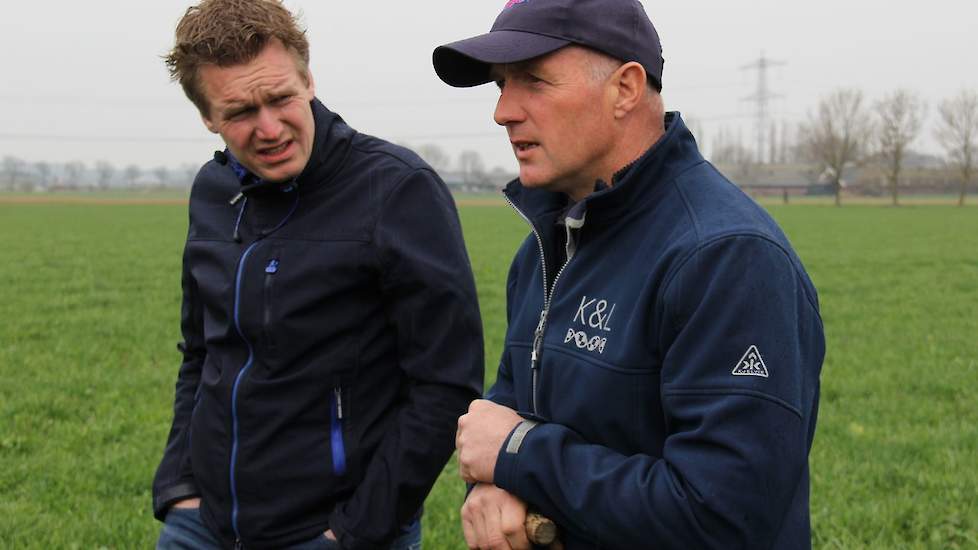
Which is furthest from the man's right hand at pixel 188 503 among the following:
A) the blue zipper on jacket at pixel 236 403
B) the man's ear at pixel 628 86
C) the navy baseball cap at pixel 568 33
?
the man's ear at pixel 628 86

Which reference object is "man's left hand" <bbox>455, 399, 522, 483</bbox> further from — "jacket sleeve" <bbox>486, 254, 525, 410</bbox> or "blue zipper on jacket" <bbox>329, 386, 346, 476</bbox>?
"blue zipper on jacket" <bbox>329, 386, 346, 476</bbox>

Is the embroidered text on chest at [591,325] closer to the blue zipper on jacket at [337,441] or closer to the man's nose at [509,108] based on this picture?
the man's nose at [509,108]

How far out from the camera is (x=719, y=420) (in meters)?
1.61

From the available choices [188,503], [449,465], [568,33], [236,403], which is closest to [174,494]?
[188,503]

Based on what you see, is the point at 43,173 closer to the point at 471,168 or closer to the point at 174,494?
the point at 471,168

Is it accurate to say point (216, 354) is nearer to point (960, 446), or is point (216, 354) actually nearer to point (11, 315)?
point (960, 446)

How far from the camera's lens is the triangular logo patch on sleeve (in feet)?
5.30

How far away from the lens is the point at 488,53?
1.92 m

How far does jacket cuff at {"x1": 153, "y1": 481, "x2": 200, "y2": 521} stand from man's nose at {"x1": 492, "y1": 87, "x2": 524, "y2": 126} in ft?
4.92

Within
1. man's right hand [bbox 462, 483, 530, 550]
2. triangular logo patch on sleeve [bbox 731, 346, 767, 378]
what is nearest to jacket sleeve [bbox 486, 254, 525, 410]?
man's right hand [bbox 462, 483, 530, 550]

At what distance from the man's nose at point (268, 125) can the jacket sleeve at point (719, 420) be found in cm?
133

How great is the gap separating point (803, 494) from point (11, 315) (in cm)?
1176

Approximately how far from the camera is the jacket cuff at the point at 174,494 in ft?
9.16

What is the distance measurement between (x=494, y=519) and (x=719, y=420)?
50 centimetres
